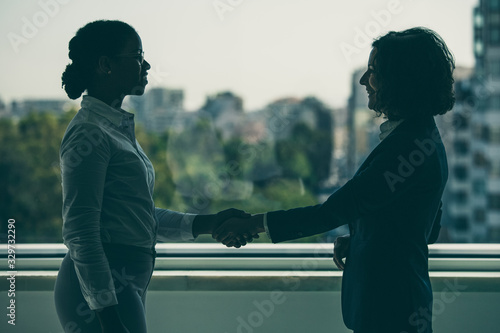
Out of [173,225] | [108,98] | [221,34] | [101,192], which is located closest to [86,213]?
[101,192]

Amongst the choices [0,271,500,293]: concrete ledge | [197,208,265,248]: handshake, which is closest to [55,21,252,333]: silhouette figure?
[197,208,265,248]: handshake

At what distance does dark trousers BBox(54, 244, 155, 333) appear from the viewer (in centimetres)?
111

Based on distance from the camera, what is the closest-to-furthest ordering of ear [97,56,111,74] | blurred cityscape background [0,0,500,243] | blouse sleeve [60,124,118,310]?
blouse sleeve [60,124,118,310] → ear [97,56,111,74] → blurred cityscape background [0,0,500,243]

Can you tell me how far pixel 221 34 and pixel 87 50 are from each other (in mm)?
2986

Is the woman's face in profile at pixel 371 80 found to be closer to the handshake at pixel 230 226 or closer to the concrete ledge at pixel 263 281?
the handshake at pixel 230 226

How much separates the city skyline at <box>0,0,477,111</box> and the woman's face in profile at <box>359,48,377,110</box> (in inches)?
2.9

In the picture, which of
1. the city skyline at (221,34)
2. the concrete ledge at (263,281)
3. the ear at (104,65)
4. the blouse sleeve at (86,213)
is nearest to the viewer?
the blouse sleeve at (86,213)

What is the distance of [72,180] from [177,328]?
1.03m

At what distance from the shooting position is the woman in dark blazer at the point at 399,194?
106 centimetres

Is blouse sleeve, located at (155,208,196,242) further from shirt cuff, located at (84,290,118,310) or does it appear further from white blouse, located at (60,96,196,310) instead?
shirt cuff, located at (84,290,118,310)

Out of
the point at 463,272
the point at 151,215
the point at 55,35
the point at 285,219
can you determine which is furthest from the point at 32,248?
the point at 463,272

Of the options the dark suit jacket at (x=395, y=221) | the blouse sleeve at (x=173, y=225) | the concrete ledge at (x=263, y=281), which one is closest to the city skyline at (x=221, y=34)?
the dark suit jacket at (x=395, y=221)

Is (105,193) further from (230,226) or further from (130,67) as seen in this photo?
(230,226)

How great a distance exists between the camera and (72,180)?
3.39ft
